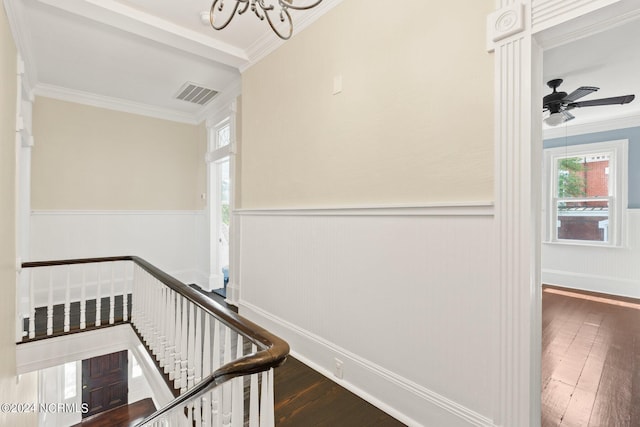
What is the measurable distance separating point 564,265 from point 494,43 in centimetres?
539

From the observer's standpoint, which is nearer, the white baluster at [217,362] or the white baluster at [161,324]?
the white baluster at [217,362]

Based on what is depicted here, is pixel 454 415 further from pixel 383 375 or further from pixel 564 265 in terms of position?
pixel 564 265

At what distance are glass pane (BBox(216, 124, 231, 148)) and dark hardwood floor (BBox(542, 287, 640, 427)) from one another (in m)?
4.86

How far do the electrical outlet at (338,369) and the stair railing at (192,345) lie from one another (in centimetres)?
59

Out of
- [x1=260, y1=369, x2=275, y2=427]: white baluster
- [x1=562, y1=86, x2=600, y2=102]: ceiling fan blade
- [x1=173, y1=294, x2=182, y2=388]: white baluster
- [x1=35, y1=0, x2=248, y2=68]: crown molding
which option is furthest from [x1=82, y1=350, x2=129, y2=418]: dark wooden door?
[x1=562, y1=86, x2=600, y2=102]: ceiling fan blade

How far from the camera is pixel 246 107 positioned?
3.57 metres

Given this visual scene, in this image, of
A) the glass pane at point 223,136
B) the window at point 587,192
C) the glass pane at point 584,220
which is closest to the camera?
the window at point 587,192

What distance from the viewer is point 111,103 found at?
15.5ft

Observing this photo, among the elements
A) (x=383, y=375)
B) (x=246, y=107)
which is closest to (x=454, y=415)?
(x=383, y=375)

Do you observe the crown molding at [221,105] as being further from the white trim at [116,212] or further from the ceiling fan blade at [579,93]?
the ceiling fan blade at [579,93]

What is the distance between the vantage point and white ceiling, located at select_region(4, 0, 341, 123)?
264 cm

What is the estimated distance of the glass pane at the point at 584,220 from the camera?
4840 millimetres

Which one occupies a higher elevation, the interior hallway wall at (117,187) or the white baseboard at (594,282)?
the interior hallway wall at (117,187)

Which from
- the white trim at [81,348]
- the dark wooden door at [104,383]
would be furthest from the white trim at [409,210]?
the dark wooden door at [104,383]
